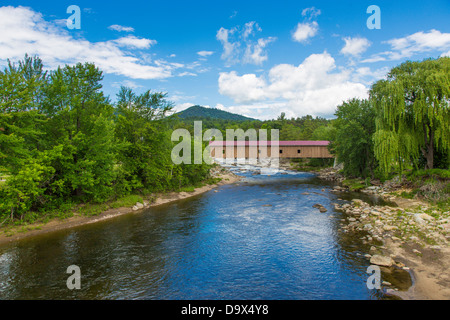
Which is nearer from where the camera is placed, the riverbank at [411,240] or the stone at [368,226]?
the riverbank at [411,240]

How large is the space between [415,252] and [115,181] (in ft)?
79.4

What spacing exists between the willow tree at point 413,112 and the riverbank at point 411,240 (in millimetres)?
5264

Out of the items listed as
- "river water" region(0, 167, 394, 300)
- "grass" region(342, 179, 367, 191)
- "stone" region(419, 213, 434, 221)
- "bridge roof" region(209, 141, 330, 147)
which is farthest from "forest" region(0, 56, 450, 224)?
"bridge roof" region(209, 141, 330, 147)

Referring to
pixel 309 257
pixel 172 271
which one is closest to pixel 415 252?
pixel 309 257

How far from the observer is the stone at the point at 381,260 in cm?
1246

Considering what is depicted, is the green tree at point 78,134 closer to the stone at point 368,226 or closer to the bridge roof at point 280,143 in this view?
the stone at point 368,226

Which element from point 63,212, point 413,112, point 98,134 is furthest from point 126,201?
point 413,112

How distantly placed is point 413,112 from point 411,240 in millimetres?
15024

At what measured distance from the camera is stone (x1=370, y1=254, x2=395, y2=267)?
40.9 feet

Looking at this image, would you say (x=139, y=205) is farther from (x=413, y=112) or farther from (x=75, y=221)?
(x=413, y=112)

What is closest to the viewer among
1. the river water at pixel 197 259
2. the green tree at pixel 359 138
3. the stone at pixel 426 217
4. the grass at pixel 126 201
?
the river water at pixel 197 259

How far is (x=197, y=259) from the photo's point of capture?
45.0 feet

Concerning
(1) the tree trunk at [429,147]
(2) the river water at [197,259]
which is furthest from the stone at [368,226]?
(1) the tree trunk at [429,147]
